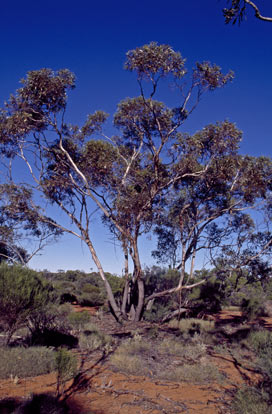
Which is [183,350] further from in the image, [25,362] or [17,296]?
[17,296]

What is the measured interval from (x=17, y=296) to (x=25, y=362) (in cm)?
156

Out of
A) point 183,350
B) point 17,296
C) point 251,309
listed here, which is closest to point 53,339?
point 17,296

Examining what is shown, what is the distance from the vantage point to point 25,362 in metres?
6.20

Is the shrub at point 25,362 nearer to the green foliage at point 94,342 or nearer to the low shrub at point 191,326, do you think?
the green foliage at point 94,342

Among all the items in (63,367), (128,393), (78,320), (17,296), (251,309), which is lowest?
(128,393)

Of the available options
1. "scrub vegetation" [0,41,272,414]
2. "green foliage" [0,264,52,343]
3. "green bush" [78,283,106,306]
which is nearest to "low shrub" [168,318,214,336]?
"scrub vegetation" [0,41,272,414]

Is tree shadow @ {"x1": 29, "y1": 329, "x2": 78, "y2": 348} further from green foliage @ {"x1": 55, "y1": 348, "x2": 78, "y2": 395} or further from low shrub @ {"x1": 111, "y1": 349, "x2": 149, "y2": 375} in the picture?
green foliage @ {"x1": 55, "y1": 348, "x2": 78, "y2": 395}

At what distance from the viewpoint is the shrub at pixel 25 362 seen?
598 centimetres

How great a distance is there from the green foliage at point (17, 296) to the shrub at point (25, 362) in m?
0.72

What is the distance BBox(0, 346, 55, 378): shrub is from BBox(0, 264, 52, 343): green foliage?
28.2 inches

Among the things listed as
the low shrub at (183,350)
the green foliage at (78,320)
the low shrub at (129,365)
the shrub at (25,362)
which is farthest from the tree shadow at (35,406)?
the green foliage at (78,320)

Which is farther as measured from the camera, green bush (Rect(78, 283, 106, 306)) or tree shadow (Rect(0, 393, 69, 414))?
green bush (Rect(78, 283, 106, 306))

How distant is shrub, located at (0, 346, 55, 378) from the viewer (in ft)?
19.6

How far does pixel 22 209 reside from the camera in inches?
529
